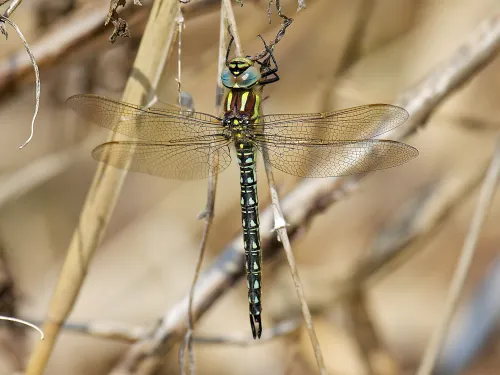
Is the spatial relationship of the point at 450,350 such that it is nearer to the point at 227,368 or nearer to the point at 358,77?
the point at 227,368

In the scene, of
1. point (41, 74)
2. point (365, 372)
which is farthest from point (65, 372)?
point (41, 74)

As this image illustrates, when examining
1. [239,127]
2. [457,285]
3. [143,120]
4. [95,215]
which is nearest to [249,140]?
[239,127]

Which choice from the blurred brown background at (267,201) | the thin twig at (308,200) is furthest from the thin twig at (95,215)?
the blurred brown background at (267,201)

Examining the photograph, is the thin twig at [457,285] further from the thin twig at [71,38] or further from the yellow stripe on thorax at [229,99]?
the thin twig at [71,38]

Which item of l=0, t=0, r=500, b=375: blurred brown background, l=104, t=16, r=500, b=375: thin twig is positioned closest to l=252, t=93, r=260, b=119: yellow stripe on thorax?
l=104, t=16, r=500, b=375: thin twig

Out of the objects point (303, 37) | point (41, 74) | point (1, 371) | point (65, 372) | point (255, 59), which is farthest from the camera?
point (303, 37)

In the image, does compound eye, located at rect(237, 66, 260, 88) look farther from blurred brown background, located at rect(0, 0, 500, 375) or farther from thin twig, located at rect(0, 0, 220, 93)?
blurred brown background, located at rect(0, 0, 500, 375)

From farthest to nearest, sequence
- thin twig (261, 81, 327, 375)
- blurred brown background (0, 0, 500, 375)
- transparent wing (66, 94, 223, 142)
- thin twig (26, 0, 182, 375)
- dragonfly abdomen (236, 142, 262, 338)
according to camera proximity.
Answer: blurred brown background (0, 0, 500, 375), dragonfly abdomen (236, 142, 262, 338), transparent wing (66, 94, 223, 142), thin twig (26, 0, 182, 375), thin twig (261, 81, 327, 375)
